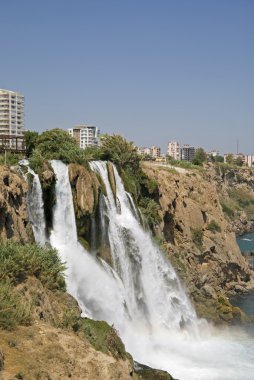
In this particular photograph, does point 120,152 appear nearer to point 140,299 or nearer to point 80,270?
point 140,299

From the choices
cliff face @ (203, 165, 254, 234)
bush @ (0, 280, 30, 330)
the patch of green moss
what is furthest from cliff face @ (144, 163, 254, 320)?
cliff face @ (203, 165, 254, 234)

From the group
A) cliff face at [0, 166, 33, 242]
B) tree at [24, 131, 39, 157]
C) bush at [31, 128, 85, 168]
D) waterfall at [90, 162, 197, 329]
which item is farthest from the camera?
tree at [24, 131, 39, 157]

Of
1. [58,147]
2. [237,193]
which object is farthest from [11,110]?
[58,147]

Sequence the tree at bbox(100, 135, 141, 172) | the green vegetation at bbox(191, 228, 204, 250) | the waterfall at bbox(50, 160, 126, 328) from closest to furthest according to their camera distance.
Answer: the waterfall at bbox(50, 160, 126, 328), the tree at bbox(100, 135, 141, 172), the green vegetation at bbox(191, 228, 204, 250)

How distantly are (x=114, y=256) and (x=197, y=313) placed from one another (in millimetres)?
9562

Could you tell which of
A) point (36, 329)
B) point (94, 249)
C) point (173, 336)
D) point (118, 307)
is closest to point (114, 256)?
point (94, 249)

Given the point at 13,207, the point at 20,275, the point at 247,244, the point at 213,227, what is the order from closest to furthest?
1. the point at 20,275
2. the point at 13,207
3. the point at 213,227
4. the point at 247,244

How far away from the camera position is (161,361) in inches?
990

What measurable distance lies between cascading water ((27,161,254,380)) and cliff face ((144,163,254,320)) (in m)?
5.98

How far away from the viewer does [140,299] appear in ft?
99.2

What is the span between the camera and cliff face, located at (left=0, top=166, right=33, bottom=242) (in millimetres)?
21016

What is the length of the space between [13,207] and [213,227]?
89.3 ft

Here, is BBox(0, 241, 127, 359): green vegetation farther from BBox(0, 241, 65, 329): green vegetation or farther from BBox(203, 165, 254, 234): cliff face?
BBox(203, 165, 254, 234): cliff face

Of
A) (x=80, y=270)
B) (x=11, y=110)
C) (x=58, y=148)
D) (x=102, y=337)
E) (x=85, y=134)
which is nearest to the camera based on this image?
(x=102, y=337)
